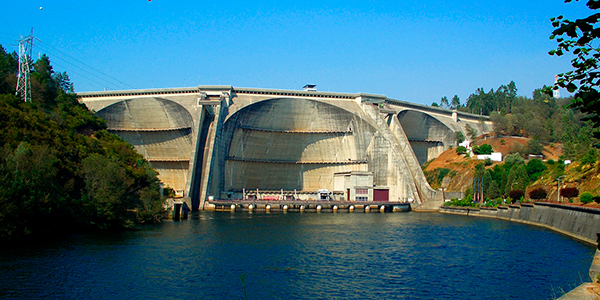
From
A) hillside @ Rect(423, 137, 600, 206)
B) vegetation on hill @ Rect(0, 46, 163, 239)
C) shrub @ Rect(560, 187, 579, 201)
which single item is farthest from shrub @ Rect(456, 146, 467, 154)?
vegetation on hill @ Rect(0, 46, 163, 239)

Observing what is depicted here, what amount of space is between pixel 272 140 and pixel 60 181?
42.8 m

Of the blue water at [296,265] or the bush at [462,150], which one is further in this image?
the bush at [462,150]

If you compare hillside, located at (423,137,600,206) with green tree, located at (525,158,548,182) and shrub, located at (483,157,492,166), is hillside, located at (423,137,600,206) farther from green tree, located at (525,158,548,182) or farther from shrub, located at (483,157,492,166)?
green tree, located at (525,158,548,182)

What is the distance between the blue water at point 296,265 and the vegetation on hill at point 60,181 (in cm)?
222

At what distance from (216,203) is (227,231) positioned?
2565cm

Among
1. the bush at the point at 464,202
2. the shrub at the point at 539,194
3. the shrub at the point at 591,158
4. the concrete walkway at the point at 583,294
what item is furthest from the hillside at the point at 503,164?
the concrete walkway at the point at 583,294

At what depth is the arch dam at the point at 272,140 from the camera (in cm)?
7294

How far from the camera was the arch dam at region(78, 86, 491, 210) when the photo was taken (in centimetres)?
→ 7294

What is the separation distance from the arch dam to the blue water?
32222mm

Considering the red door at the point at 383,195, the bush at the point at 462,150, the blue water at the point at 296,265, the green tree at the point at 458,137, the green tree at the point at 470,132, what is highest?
the green tree at the point at 470,132

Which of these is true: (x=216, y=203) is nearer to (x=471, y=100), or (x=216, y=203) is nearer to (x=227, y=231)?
(x=227, y=231)

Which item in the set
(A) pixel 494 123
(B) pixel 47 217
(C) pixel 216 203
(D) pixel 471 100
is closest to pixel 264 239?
(B) pixel 47 217

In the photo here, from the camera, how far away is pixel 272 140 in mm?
79312

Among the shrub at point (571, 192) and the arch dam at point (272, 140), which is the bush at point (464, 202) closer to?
the arch dam at point (272, 140)
